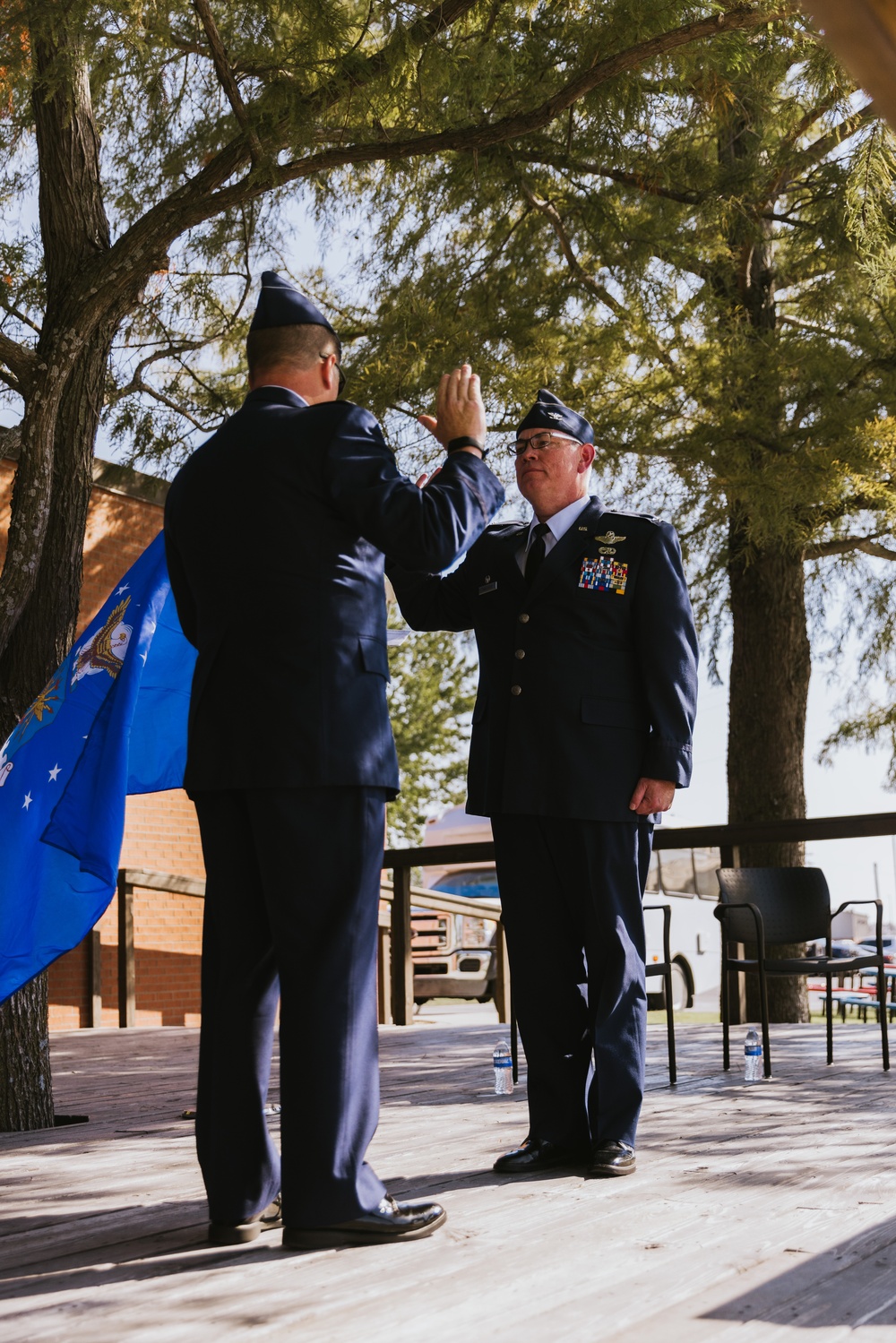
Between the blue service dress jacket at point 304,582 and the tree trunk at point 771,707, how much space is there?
19.0ft

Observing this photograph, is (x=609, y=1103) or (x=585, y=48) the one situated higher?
(x=585, y=48)

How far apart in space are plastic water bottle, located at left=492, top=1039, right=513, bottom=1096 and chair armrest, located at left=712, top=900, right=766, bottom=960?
968 millimetres

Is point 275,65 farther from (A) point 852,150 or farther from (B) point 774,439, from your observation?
(B) point 774,439

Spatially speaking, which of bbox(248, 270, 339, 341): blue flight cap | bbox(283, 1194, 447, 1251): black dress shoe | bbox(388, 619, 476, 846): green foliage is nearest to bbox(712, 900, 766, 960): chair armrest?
bbox(283, 1194, 447, 1251): black dress shoe

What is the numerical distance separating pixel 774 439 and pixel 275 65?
3150mm

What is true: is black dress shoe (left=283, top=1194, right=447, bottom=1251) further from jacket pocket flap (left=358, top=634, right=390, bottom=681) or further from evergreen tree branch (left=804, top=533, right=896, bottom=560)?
evergreen tree branch (left=804, top=533, right=896, bottom=560)

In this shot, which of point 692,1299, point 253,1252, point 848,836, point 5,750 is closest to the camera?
point 692,1299

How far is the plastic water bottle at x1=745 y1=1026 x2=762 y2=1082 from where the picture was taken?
15.7ft

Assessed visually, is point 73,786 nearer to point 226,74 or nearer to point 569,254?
point 226,74

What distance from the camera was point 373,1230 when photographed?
2334 mm

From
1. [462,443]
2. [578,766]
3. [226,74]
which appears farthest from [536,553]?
[226,74]

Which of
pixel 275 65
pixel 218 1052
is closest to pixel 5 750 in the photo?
pixel 218 1052

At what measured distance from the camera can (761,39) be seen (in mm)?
4930

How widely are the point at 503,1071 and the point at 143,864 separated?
6.24 m
